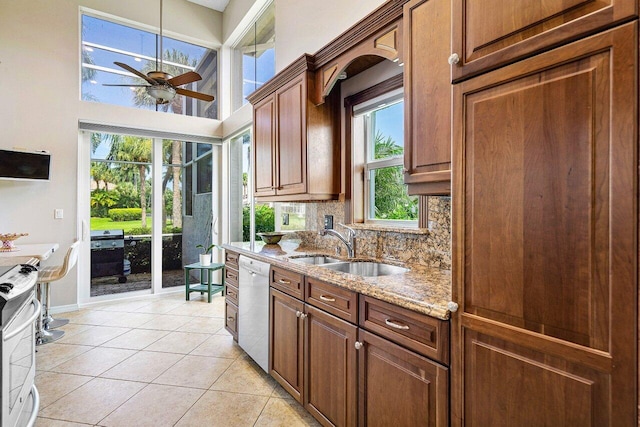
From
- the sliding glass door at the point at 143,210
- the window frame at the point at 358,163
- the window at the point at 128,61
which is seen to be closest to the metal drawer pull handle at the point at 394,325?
the window frame at the point at 358,163

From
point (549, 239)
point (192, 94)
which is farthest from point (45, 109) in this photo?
point (549, 239)

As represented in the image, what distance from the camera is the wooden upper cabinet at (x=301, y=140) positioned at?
102 inches

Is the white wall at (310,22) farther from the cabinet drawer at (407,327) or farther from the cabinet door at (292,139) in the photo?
the cabinet drawer at (407,327)

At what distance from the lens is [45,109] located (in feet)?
13.0

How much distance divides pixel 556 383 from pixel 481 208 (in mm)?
516

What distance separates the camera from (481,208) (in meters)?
1.06

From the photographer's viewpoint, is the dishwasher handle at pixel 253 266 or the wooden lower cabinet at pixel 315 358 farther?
the dishwasher handle at pixel 253 266

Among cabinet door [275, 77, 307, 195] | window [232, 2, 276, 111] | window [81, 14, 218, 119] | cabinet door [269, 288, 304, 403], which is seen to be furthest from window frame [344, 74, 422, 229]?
window [81, 14, 218, 119]

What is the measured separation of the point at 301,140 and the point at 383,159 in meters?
0.66

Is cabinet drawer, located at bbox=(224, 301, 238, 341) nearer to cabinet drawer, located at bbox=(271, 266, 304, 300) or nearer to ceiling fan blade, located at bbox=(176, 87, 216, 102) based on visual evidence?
cabinet drawer, located at bbox=(271, 266, 304, 300)

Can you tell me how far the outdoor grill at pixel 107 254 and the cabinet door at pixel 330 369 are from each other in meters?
→ 3.85

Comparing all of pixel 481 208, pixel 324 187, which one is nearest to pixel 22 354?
pixel 324 187

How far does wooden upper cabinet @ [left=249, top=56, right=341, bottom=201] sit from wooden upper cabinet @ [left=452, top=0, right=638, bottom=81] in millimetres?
1558

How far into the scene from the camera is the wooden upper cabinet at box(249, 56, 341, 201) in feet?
8.52
